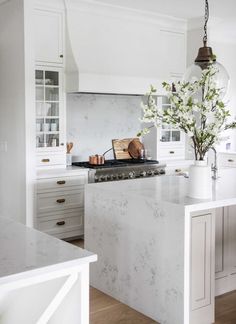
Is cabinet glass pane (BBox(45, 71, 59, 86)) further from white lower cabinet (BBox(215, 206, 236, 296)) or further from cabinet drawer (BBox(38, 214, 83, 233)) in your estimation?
white lower cabinet (BBox(215, 206, 236, 296))

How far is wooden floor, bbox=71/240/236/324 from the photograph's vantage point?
10.2 feet

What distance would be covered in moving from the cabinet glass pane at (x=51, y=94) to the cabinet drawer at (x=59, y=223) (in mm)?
1303

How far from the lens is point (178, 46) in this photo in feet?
20.0

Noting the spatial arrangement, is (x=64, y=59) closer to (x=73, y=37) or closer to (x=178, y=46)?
(x=73, y=37)

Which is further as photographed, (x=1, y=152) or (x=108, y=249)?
(x=1, y=152)

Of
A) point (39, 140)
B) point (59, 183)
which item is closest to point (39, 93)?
point (39, 140)

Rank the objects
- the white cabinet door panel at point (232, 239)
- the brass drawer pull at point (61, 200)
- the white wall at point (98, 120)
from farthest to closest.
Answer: the white wall at point (98, 120) < the brass drawer pull at point (61, 200) < the white cabinet door panel at point (232, 239)

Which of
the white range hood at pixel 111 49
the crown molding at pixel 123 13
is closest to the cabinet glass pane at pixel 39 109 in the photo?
the white range hood at pixel 111 49

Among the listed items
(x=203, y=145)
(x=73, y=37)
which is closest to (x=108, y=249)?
(x=203, y=145)

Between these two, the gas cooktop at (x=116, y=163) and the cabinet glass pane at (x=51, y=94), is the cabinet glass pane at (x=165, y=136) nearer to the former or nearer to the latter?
the gas cooktop at (x=116, y=163)

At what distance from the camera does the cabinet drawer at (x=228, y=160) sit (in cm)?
691

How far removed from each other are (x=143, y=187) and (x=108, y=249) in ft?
1.79

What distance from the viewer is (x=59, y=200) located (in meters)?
4.88

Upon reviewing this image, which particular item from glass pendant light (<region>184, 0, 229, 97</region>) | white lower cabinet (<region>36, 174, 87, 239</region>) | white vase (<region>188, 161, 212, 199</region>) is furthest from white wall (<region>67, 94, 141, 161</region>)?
white vase (<region>188, 161, 212, 199</region>)
